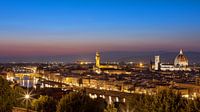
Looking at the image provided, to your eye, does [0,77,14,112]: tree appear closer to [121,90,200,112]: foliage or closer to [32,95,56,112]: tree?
[32,95,56,112]: tree

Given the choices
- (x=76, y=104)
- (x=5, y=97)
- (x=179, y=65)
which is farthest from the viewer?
(x=179, y=65)

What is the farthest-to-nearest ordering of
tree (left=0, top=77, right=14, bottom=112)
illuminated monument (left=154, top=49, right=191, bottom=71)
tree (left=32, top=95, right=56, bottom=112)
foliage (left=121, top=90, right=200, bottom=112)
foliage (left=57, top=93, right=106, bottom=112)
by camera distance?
1. illuminated monument (left=154, top=49, right=191, bottom=71)
2. tree (left=0, top=77, right=14, bottom=112)
3. tree (left=32, top=95, right=56, bottom=112)
4. foliage (left=57, top=93, right=106, bottom=112)
5. foliage (left=121, top=90, right=200, bottom=112)

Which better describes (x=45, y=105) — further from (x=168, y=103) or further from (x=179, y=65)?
(x=179, y=65)

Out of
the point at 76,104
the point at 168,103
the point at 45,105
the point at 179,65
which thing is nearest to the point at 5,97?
the point at 45,105

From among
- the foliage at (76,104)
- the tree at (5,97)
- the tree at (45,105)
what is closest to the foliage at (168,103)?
the foliage at (76,104)

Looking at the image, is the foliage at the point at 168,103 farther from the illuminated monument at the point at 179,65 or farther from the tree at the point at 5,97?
the illuminated monument at the point at 179,65

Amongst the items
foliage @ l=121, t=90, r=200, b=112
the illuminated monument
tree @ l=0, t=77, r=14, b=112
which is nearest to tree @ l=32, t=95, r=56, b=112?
tree @ l=0, t=77, r=14, b=112

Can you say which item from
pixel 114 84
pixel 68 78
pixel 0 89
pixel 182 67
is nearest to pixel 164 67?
pixel 182 67

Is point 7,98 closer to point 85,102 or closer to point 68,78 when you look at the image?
point 85,102
